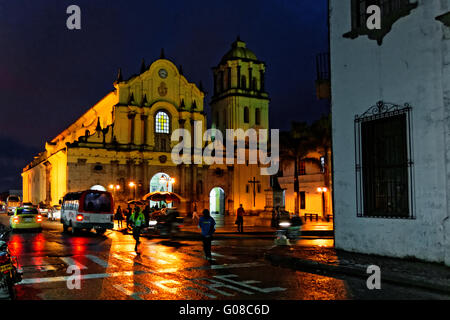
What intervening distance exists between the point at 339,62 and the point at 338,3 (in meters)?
2.00

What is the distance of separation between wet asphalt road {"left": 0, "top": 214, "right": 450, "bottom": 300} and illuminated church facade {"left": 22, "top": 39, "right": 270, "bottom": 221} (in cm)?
2886

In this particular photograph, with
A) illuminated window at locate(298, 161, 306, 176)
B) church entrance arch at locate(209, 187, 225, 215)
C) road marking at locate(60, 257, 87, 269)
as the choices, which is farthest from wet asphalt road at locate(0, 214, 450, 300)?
church entrance arch at locate(209, 187, 225, 215)

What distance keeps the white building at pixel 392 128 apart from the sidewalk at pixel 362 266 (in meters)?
0.56

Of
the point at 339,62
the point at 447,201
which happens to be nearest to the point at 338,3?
the point at 339,62

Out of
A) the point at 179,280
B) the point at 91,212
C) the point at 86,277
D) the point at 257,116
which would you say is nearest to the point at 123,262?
the point at 86,277

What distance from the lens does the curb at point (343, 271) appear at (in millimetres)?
9378

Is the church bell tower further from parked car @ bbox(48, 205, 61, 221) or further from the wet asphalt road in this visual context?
the wet asphalt road

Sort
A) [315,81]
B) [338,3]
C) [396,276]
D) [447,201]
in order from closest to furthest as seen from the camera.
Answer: [396,276] < [447,201] < [338,3] < [315,81]

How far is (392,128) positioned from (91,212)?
18.1 m

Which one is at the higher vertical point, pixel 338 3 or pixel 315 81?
pixel 338 3

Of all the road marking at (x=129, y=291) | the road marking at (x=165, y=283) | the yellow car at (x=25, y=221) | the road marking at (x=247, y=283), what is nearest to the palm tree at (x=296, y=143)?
the yellow car at (x=25, y=221)

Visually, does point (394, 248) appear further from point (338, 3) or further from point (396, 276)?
point (338, 3)

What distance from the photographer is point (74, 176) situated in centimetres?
4391

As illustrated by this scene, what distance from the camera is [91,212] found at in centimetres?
→ 2561
